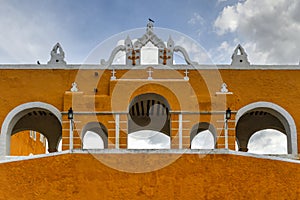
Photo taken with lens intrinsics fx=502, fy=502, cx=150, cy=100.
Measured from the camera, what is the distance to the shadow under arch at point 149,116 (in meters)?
19.1

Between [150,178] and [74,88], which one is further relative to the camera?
[74,88]

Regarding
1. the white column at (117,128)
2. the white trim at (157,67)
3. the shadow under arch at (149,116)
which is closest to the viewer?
the white column at (117,128)

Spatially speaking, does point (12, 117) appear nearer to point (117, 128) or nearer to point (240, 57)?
point (117, 128)

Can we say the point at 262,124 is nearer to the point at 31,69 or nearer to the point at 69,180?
the point at 31,69

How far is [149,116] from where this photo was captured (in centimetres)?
2112

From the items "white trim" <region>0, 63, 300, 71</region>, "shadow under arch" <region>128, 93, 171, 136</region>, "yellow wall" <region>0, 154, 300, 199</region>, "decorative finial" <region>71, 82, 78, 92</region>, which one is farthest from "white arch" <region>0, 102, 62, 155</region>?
"yellow wall" <region>0, 154, 300, 199</region>

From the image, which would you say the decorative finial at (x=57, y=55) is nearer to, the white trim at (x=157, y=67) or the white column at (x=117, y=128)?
the white trim at (x=157, y=67)

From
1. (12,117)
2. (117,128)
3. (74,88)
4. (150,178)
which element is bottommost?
(150,178)

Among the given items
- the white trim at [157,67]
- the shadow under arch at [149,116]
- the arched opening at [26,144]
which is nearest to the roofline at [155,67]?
the white trim at [157,67]

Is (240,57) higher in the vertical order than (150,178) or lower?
higher

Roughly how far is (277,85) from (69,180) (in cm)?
926

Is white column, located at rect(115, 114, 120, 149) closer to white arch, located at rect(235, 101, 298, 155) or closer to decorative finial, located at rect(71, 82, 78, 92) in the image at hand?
decorative finial, located at rect(71, 82, 78, 92)

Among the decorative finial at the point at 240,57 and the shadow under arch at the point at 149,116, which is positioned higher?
the decorative finial at the point at 240,57

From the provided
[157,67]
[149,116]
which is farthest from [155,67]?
[149,116]
